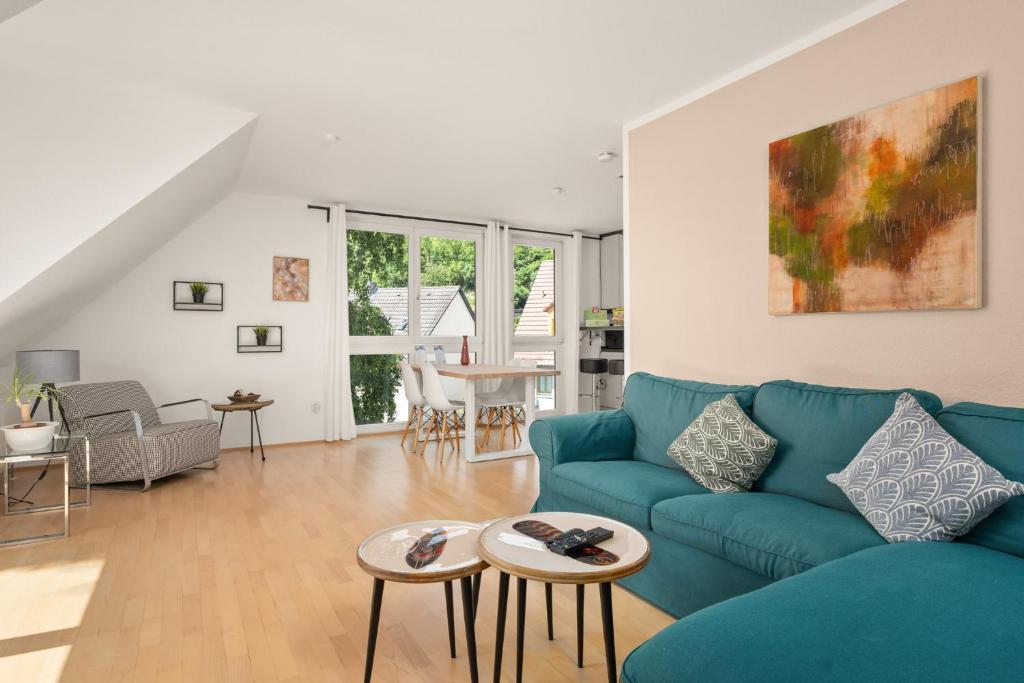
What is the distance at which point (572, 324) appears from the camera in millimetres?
7926

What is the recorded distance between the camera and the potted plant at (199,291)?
18.2 feet

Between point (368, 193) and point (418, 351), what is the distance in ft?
6.05

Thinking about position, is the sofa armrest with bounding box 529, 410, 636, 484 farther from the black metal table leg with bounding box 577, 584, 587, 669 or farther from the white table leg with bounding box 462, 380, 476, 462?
the white table leg with bounding box 462, 380, 476, 462

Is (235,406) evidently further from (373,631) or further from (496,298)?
(373,631)

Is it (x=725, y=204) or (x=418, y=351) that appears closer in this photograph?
(x=725, y=204)

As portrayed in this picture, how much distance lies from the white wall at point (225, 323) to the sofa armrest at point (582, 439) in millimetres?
3765

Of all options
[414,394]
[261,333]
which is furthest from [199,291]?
[414,394]

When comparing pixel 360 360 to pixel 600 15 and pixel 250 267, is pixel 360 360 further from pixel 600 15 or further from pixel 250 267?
pixel 600 15

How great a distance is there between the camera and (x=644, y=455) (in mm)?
3121

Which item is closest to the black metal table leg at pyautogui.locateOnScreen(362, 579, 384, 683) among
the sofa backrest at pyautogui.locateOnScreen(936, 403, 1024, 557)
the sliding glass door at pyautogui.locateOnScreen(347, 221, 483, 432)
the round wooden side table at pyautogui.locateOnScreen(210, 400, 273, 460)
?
the sofa backrest at pyautogui.locateOnScreen(936, 403, 1024, 557)

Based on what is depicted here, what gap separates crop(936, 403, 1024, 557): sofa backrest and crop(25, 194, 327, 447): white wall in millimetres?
5565

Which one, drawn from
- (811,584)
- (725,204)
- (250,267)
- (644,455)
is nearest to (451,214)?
(250,267)

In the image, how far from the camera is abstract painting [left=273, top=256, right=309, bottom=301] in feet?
19.7

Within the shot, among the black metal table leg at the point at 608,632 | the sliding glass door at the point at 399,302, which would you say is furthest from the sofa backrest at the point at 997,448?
the sliding glass door at the point at 399,302
